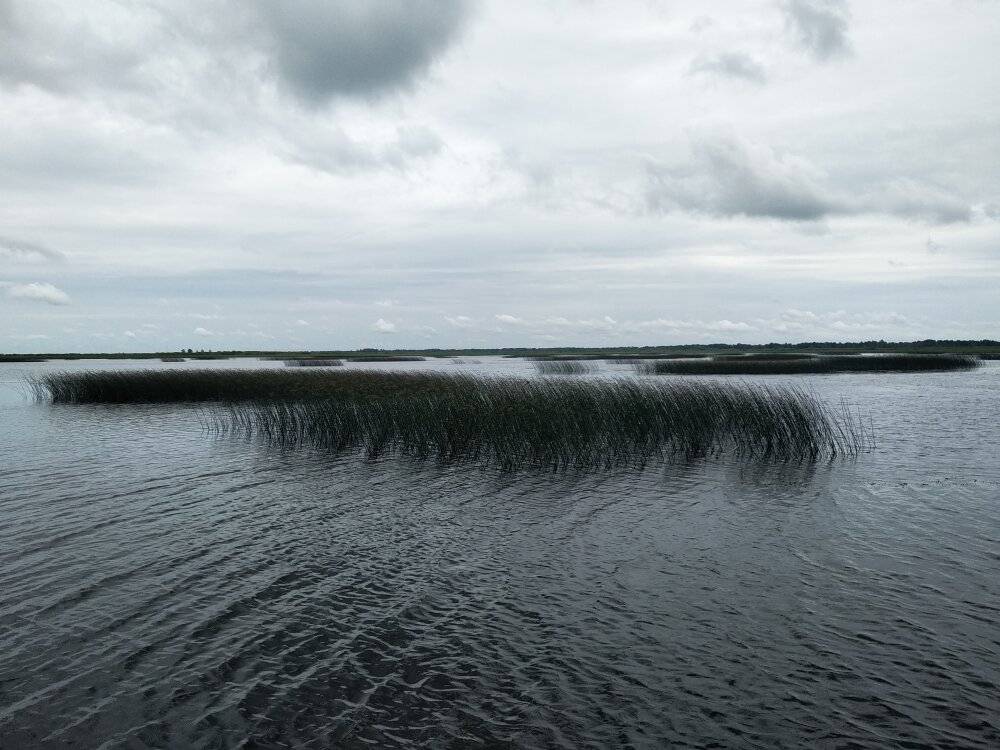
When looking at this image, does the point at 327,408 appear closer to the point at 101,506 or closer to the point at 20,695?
the point at 101,506

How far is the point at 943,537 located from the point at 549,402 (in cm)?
1034

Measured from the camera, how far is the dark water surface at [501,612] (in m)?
5.36

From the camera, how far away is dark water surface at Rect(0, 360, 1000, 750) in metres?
5.36

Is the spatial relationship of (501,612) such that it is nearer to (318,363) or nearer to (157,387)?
(157,387)

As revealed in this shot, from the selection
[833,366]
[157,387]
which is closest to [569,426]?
[157,387]

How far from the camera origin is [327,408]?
21.0 m

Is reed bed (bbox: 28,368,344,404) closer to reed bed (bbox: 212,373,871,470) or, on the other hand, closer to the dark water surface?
reed bed (bbox: 212,373,871,470)

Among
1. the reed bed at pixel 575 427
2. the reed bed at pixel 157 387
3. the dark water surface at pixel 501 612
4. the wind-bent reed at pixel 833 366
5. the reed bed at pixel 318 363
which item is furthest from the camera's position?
the reed bed at pixel 318 363

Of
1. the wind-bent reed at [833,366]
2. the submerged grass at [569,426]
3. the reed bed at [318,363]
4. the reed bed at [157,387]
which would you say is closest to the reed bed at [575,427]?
the submerged grass at [569,426]

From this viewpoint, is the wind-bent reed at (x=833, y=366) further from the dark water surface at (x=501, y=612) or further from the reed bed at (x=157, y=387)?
the dark water surface at (x=501, y=612)

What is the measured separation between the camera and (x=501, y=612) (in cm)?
755

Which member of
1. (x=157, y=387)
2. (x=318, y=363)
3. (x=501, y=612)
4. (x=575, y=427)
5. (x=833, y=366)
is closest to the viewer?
(x=501, y=612)

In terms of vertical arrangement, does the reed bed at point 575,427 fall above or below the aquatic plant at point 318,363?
below

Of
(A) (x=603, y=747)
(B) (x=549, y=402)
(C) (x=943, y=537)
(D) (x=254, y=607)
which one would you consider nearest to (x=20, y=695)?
(D) (x=254, y=607)
